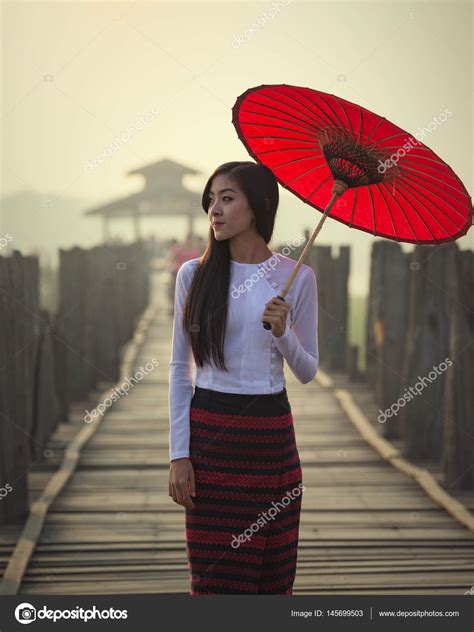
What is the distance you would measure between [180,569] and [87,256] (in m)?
6.29

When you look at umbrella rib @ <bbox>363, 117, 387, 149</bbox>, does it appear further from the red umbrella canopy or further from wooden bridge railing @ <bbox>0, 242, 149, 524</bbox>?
wooden bridge railing @ <bbox>0, 242, 149, 524</bbox>

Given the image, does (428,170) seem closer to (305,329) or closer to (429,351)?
(305,329)

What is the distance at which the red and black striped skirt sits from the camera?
2975 mm

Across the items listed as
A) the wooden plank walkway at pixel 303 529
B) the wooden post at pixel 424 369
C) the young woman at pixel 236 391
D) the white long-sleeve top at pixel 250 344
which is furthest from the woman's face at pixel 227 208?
the wooden post at pixel 424 369

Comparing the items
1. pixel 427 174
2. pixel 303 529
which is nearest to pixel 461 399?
pixel 303 529

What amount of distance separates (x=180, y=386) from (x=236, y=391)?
0.60 feet

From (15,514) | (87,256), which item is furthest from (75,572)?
(87,256)

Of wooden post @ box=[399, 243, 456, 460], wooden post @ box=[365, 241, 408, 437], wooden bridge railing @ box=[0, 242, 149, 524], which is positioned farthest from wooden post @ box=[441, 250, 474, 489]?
wooden bridge railing @ box=[0, 242, 149, 524]

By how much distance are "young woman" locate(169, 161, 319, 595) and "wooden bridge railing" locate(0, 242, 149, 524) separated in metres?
2.44

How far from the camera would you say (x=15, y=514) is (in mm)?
5336

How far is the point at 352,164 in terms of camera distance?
310 cm

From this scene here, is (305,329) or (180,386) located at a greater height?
(305,329)

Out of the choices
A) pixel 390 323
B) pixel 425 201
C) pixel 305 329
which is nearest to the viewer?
pixel 305 329
